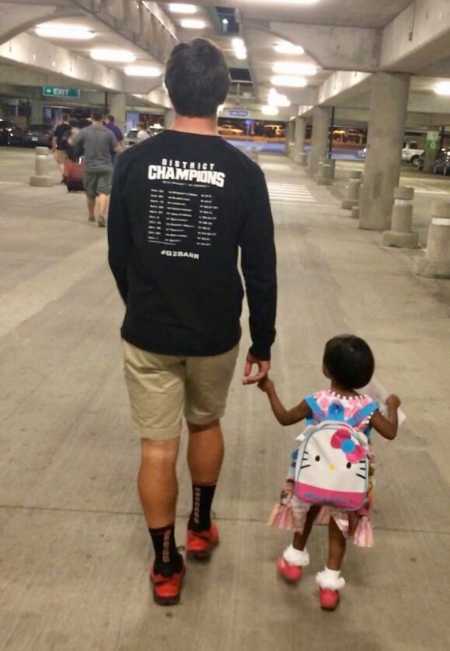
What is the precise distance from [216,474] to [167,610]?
58 centimetres

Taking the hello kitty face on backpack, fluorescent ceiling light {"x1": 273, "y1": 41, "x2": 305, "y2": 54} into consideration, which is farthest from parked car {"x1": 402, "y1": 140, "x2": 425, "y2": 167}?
the hello kitty face on backpack

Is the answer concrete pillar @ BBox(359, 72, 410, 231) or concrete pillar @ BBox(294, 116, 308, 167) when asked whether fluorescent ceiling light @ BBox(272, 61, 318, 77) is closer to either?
concrete pillar @ BBox(359, 72, 410, 231)

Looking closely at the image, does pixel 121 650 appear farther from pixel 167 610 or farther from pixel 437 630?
pixel 437 630

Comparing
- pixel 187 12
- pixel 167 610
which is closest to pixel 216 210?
pixel 167 610

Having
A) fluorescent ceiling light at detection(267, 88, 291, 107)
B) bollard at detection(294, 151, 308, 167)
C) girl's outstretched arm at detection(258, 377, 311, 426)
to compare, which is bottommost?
bollard at detection(294, 151, 308, 167)

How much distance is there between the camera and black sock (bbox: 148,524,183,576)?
2.96 metres

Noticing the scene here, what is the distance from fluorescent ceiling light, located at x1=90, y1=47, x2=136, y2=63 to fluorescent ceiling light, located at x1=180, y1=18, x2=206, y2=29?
2.15 m

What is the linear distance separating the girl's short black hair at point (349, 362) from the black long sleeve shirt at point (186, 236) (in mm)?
381

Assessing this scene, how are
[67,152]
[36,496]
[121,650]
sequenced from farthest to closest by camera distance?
1. [67,152]
2. [36,496]
3. [121,650]

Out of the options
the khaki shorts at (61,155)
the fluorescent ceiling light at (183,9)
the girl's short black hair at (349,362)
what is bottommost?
the khaki shorts at (61,155)

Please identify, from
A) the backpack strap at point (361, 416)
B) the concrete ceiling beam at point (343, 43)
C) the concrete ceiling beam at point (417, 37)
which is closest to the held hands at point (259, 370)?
the backpack strap at point (361, 416)

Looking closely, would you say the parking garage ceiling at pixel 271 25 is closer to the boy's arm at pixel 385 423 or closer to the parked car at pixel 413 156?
the boy's arm at pixel 385 423

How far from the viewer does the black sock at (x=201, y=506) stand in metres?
3.24

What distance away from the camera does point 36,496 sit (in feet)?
12.3
